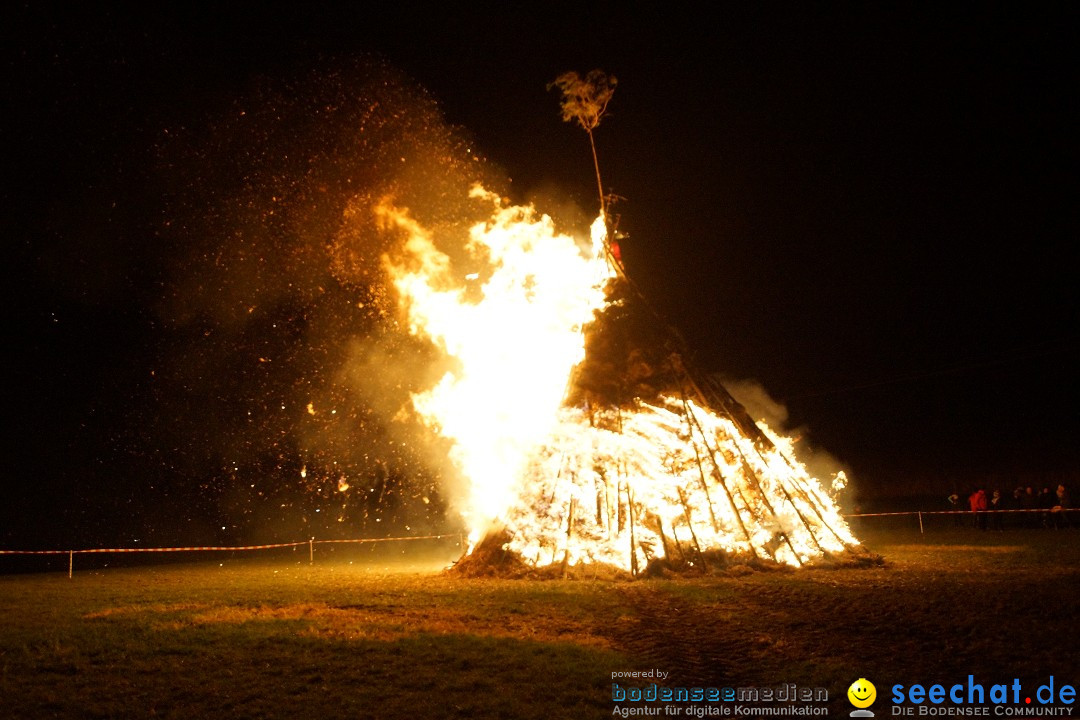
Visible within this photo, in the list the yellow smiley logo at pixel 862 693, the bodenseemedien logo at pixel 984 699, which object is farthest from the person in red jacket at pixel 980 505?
the yellow smiley logo at pixel 862 693

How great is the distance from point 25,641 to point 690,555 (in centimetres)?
925

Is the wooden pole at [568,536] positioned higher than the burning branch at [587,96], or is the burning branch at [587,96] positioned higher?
the burning branch at [587,96]

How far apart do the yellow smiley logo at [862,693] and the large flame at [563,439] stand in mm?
6582

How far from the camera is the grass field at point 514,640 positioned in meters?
5.72

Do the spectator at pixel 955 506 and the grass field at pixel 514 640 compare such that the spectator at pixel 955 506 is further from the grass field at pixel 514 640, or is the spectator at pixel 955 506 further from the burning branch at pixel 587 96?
the burning branch at pixel 587 96

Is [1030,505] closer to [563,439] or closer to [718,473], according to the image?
[718,473]

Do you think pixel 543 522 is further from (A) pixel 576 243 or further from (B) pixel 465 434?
(A) pixel 576 243

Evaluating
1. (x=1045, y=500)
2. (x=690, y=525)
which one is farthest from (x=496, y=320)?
(x=1045, y=500)

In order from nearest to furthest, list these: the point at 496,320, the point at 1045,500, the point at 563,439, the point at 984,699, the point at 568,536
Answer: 1. the point at 984,699
2. the point at 568,536
3. the point at 563,439
4. the point at 496,320
5. the point at 1045,500

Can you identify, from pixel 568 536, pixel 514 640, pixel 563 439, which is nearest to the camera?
pixel 514 640

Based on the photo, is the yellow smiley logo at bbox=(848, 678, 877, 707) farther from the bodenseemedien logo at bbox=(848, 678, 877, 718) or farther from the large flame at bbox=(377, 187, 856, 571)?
the large flame at bbox=(377, 187, 856, 571)

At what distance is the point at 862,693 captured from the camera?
213 inches

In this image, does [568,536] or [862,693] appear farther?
[568,536]

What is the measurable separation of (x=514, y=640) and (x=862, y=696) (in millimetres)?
3450
